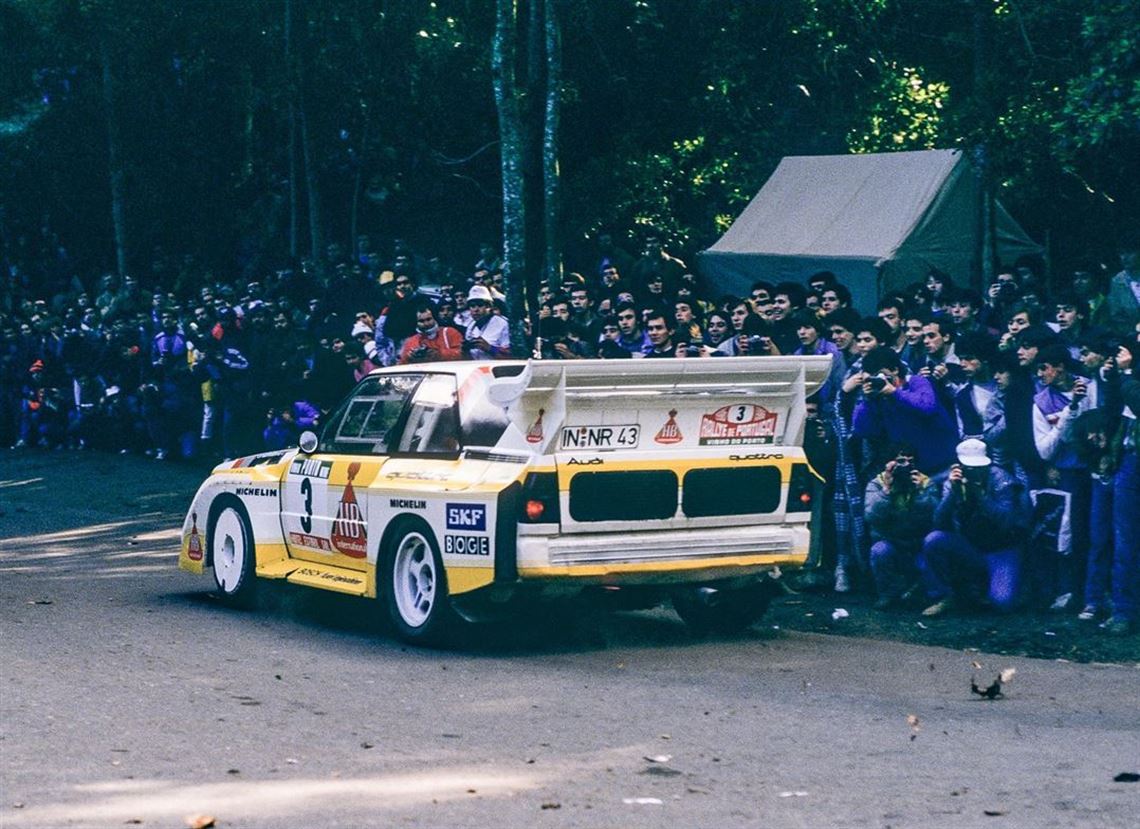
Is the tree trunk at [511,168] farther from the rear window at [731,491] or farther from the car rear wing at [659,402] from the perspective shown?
the rear window at [731,491]

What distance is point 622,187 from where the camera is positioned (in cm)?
3027

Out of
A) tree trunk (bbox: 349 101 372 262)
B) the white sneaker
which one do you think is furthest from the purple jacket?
tree trunk (bbox: 349 101 372 262)

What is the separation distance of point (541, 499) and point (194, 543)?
148 inches

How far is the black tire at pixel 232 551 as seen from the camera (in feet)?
42.1

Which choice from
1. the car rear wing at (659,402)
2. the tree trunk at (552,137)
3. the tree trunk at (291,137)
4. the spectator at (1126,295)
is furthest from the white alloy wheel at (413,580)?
the tree trunk at (291,137)

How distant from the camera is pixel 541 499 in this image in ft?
34.8

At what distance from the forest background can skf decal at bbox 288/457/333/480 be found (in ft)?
27.3

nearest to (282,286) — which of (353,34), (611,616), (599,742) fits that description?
(353,34)

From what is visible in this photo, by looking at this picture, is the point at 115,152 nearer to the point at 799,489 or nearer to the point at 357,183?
the point at 357,183

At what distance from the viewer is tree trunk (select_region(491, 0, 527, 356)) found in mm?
20453

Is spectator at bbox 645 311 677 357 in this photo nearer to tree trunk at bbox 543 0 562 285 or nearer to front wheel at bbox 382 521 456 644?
front wheel at bbox 382 521 456 644

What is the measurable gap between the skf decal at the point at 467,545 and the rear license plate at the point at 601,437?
0.70 m

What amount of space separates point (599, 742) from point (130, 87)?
3146 centimetres

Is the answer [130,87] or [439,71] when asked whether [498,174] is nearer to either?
[439,71]
